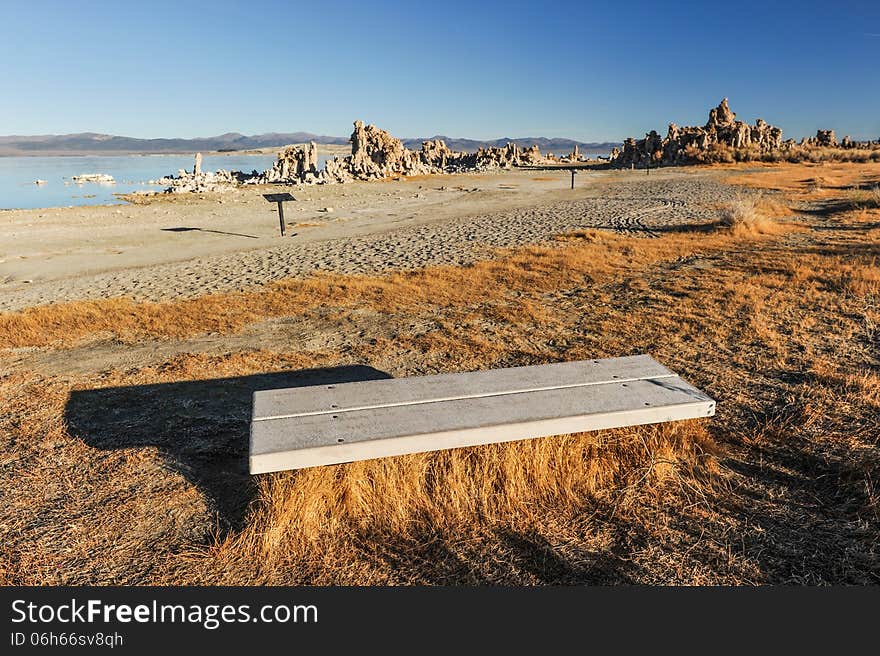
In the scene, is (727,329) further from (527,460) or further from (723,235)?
(723,235)

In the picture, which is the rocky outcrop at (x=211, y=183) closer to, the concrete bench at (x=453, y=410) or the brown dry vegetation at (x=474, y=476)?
the brown dry vegetation at (x=474, y=476)

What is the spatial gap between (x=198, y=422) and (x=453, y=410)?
231 cm

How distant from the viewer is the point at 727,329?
229 inches

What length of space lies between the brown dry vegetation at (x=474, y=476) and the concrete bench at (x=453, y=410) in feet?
1.31

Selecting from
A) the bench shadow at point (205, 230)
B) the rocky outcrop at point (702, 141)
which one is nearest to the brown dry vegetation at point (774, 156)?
the rocky outcrop at point (702, 141)

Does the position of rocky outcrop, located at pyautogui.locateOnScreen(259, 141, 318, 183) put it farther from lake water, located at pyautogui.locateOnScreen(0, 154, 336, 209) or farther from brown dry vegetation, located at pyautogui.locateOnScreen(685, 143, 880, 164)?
brown dry vegetation, located at pyautogui.locateOnScreen(685, 143, 880, 164)

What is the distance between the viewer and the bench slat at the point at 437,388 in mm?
2927

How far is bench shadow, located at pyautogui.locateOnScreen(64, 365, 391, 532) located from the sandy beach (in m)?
4.82

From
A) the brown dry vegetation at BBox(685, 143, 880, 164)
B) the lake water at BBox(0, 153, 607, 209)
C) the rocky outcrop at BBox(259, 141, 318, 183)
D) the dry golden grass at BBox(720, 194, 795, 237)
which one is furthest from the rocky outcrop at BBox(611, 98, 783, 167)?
the dry golden grass at BBox(720, 194, 795, 237)

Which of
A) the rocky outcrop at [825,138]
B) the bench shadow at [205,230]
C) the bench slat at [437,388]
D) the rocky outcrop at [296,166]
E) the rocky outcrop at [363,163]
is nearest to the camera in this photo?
the bench slat at [437,388]

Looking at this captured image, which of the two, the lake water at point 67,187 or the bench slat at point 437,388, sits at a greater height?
the lake water at point 67,187

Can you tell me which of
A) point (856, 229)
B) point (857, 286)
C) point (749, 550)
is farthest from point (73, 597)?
point (856, 229)

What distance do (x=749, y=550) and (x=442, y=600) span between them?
155cm

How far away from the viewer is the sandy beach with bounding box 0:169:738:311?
1064cm
